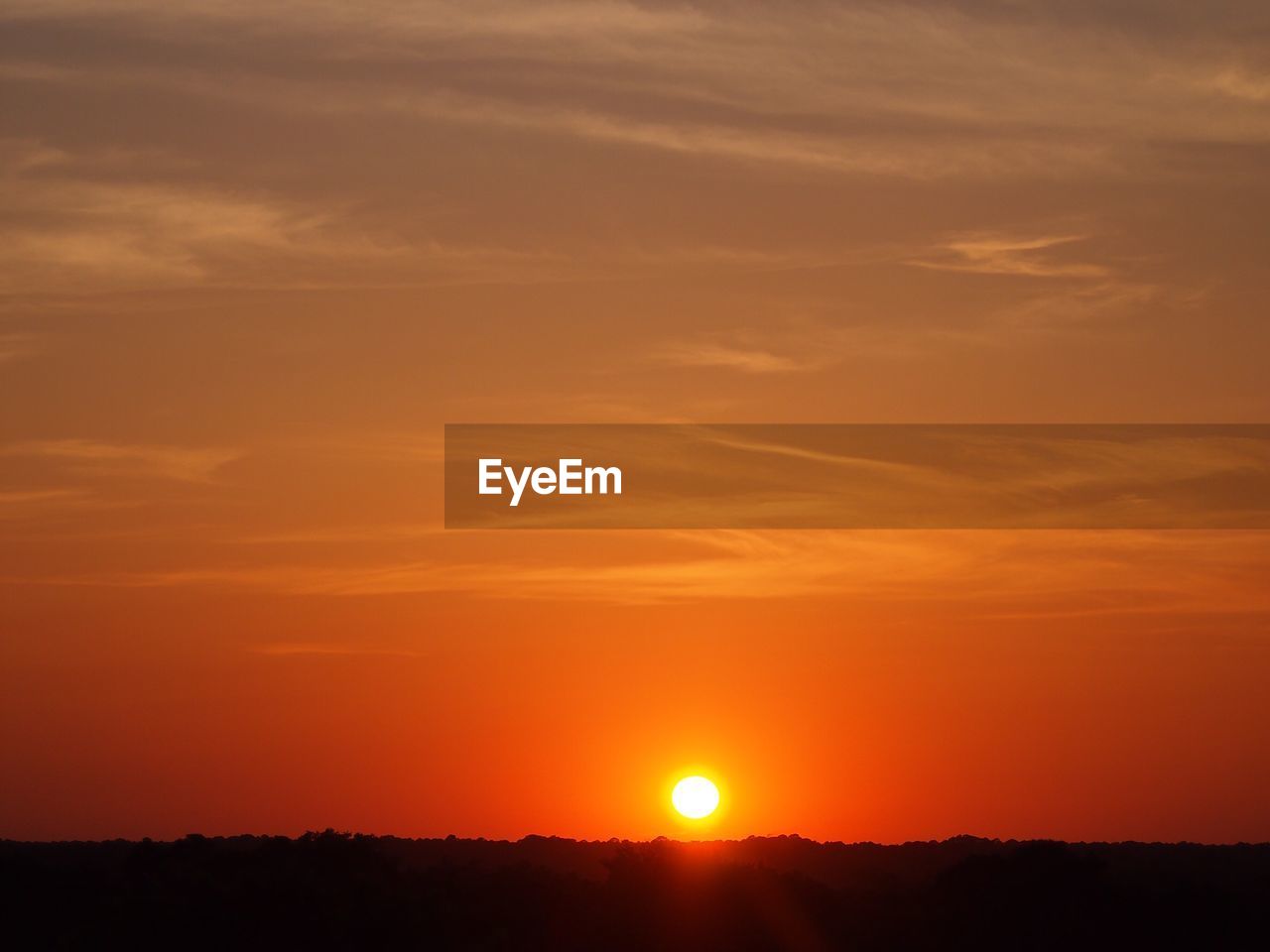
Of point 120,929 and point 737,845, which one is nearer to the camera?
point 120,929

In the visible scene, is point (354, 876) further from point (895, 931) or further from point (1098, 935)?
point (1098, 935)

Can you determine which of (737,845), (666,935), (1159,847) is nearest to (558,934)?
(666,935)

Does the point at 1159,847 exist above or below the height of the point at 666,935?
above

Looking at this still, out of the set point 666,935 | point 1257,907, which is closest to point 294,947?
point 666,935

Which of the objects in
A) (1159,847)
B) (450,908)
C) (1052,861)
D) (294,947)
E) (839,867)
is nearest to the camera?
(294,947)

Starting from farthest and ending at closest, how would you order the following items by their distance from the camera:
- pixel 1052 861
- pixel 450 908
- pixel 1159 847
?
pixel 1159 847 → pixel 1052 861 → pixel 450 908

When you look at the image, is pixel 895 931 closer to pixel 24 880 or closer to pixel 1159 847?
pixel 24 880
